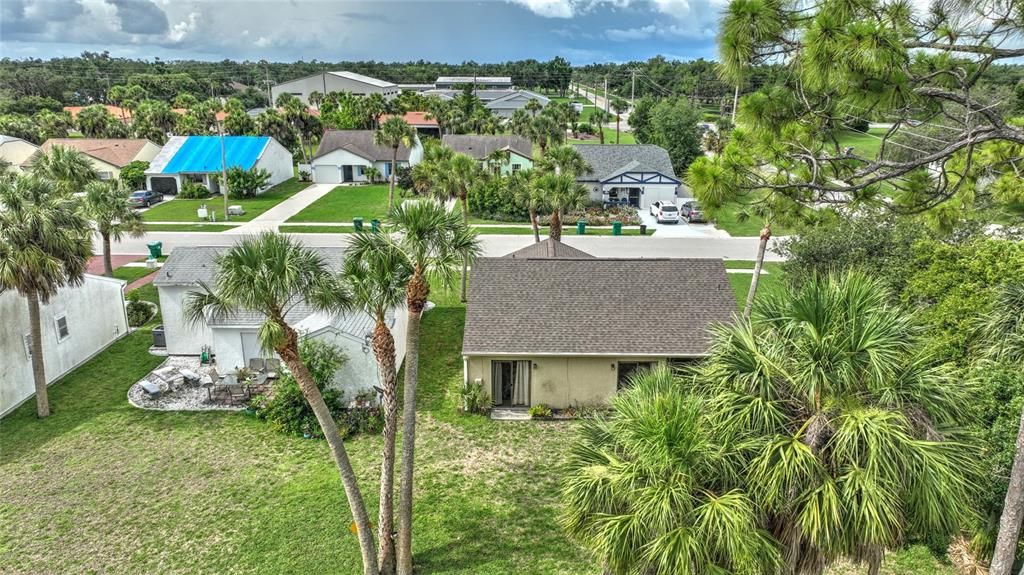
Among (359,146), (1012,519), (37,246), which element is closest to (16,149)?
(359,146)

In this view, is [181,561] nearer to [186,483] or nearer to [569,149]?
[186,483]

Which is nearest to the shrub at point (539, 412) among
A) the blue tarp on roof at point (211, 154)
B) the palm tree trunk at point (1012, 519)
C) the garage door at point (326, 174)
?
the palm tree trunk at point (1012, 519)

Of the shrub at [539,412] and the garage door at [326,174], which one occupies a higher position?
the garage door at [326,174]

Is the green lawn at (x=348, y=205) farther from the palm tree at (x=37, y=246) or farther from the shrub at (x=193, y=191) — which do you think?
the palm tree at (x=37, y=246)

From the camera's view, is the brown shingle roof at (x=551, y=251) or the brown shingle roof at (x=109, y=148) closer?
the brown shingle roof at (x=551, y=251)

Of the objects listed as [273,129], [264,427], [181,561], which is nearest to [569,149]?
[264,427]

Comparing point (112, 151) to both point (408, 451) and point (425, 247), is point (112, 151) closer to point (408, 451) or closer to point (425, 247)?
point (408, 451)
